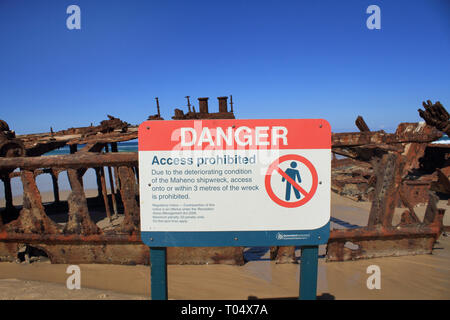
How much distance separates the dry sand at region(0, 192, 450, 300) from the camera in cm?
304

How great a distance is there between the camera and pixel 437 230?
3.74m

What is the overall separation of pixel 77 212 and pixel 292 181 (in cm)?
293

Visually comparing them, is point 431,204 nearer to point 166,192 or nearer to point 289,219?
point 289,219

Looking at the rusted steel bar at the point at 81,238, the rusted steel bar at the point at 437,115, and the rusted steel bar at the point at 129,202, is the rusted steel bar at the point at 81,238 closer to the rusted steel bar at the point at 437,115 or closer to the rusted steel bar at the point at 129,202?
the rusted steel bar at the point at 129,202

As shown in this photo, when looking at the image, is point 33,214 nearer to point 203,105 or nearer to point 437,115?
point 203,105

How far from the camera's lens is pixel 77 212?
3492mm

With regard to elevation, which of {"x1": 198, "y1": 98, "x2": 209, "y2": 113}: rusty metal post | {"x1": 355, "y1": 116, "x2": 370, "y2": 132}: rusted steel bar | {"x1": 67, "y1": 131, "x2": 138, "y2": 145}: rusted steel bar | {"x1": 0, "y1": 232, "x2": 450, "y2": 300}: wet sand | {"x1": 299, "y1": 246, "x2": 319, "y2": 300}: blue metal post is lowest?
{"x1": 0, "y1": 232, "x2": 450, "y2": 300}: wet sand

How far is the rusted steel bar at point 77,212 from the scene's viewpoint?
349 centimetres

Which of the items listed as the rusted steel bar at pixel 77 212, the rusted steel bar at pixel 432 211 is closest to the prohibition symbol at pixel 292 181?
the rusted steel bar at pixel 77 212

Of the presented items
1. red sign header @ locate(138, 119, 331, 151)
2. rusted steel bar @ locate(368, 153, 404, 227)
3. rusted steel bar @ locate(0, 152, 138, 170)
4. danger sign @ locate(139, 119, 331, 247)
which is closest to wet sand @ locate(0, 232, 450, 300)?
rusted steel bar @ locate(368, 153, 404, 227)

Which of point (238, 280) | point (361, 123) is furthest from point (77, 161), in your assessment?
point (361, 123)

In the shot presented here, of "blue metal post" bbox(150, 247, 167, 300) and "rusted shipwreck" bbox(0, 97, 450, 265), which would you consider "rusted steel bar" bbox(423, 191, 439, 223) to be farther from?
"blue metal post" bbox(150, 247, 167, 300)

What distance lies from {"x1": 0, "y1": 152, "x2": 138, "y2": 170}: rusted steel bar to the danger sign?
134 centimetres
